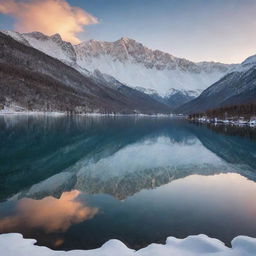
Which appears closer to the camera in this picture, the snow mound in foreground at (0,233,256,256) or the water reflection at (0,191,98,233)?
the snow mound in foreground at (0,233,256,256)

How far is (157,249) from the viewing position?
585 inches

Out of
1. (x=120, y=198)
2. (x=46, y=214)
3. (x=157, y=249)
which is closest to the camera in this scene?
(x=157, y=249)

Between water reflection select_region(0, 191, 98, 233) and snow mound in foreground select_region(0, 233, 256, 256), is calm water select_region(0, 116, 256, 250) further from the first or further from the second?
snow mound in foreground select_region(0, 233, 256, 256)

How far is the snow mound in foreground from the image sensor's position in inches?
556

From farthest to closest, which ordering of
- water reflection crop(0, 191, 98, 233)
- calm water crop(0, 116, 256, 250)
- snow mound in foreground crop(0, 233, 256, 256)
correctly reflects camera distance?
water reflection crop(0, 191, 98, 233) → calm water crop(0, 116, 256, 250) → snow mound in foreground crop(0, 233, 256, 256)

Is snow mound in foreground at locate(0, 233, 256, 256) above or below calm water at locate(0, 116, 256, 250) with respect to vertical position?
above

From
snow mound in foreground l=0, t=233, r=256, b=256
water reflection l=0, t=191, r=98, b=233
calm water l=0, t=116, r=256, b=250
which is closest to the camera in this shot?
snow mound in foreground l=0, t=233, r=256, b=256

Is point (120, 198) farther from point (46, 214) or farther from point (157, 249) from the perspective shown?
point (157, 249)

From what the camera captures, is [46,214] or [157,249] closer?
[157,249]

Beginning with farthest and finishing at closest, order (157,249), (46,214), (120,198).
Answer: (120,198), (46,214), (157,249)

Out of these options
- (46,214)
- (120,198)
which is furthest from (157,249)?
(120,198)

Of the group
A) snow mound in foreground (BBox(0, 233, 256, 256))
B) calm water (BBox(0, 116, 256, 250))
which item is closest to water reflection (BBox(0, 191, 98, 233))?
calm water (BBox(0, 116, 256, 250))

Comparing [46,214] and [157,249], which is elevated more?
[157,249]

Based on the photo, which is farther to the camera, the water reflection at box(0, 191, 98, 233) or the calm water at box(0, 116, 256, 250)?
the water reflection at box(0, 191, 98, 233)
